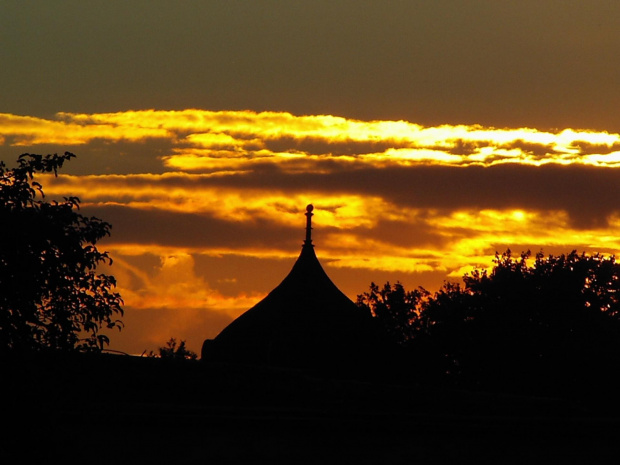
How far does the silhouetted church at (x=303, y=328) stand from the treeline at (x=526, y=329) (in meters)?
18.9

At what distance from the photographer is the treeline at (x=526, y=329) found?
60.5m

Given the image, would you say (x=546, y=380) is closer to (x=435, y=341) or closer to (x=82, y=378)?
(x=435, y=341)

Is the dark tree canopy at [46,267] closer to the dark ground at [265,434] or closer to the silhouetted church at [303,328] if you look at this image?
the dark ground at [265,434]

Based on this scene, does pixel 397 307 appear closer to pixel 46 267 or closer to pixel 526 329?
pixel 526 329

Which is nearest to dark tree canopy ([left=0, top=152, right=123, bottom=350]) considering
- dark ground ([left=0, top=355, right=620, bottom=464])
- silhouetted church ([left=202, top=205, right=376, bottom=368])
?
dark ground ([left=0, top=355, right=620, bottom=464])

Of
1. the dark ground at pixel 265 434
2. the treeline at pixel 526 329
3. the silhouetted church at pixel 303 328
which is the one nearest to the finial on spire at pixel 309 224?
the silhouetted church at pixel 303 328

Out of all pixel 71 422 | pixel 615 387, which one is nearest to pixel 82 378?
pixel 71 422

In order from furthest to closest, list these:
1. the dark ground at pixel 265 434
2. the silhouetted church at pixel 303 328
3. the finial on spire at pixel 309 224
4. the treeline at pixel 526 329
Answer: the treeline at pixel 526 329 < the finial on spire at pixel 309 224 < the silhouetted church at pixel 303 328 < the dark ground at pixel 265 434

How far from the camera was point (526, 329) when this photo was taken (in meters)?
63.8

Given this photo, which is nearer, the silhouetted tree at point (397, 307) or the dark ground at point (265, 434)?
the dark ground at point (265, 434)

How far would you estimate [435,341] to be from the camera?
66.6 meters

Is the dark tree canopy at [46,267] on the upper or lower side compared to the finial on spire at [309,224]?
lower

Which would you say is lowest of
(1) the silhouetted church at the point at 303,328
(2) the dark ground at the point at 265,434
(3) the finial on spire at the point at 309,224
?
(2) the dark ground at the point at 265,434

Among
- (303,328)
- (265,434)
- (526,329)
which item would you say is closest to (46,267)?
(265,434)
